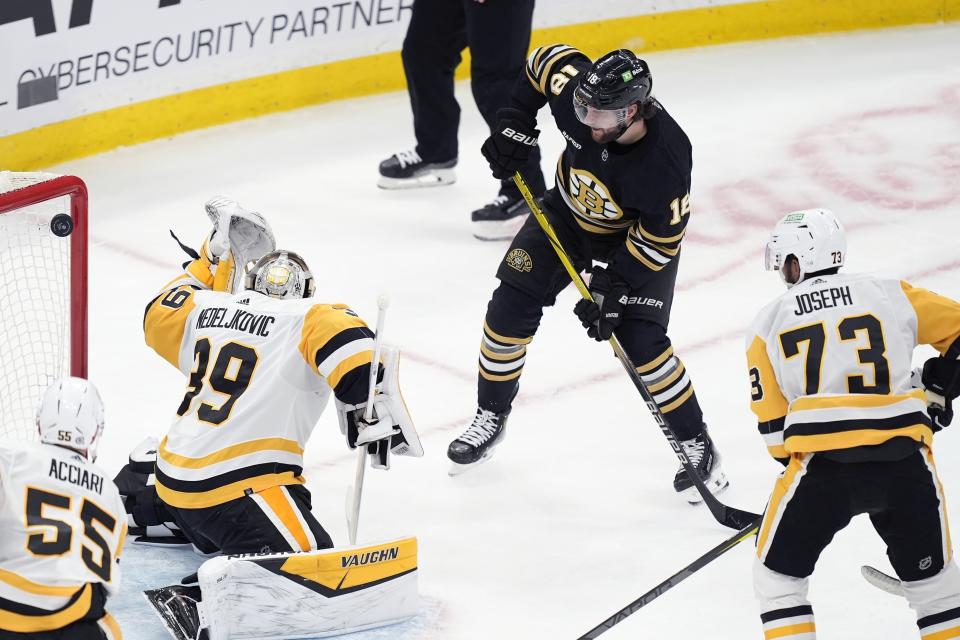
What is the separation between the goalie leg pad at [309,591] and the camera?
2.99 metres

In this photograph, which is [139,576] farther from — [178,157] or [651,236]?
[178,157]

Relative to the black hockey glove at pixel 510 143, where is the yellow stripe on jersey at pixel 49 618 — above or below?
below

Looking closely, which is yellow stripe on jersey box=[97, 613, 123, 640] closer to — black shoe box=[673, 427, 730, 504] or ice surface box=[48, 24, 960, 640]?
ice surface box=[48, 24, 960, 640]

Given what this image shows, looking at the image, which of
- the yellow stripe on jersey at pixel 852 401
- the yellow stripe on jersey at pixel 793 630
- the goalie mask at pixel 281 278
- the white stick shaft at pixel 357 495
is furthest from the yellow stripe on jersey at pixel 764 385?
the goalie mask at pixel 281 278

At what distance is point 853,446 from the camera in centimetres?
272

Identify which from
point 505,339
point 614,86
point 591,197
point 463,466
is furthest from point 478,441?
point 614,86

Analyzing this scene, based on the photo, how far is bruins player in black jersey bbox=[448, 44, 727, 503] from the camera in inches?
137

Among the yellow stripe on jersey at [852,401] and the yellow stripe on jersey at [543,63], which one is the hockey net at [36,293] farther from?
the yellow stripe on jersey at [852,401]

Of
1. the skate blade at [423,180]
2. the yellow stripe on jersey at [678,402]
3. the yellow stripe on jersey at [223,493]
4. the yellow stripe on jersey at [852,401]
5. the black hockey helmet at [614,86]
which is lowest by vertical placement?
the yellow stripe on jersey at [852,401]

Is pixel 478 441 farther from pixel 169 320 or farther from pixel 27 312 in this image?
pixel 27 312

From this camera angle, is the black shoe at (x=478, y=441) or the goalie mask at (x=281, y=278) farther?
the black shoe at (x=478, y=441)

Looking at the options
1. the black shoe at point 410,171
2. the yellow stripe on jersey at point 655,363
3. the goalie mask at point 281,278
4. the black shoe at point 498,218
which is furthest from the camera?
the black shoe at point 410,171

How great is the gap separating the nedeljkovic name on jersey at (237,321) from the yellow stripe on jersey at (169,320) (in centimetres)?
7

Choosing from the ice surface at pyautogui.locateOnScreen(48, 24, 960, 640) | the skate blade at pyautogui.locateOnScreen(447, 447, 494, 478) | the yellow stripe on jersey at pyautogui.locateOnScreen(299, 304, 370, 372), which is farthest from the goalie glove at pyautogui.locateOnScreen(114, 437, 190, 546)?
the skate blade at pyautogui.locateOnScreen(447, 447, 494, 478)
